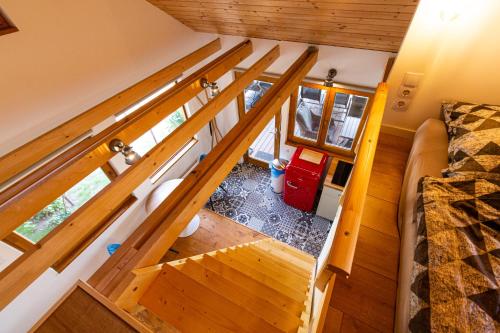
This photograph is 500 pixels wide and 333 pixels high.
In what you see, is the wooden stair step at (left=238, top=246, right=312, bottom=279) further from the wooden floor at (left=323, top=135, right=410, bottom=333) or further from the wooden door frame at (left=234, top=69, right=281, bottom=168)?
the wooden door frame at (left=234, top=69, right=281, bottom=168)

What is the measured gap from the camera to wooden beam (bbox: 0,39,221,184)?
→ 140cm

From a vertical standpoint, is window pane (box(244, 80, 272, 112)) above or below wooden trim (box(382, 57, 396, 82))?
above

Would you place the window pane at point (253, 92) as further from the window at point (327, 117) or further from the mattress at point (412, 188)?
the mattress at point (412, 188)

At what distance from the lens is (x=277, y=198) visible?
368cm

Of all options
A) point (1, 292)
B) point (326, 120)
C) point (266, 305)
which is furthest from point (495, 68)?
point (1, 292)

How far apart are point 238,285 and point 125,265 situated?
2.35 feet

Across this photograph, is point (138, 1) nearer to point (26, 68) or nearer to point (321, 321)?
point (26, 68)

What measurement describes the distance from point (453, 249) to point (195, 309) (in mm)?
1251

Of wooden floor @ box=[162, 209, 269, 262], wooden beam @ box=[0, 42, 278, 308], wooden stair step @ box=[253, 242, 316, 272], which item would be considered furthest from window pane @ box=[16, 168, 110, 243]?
wooden stair step @ box=[253, 242, 316, 272]

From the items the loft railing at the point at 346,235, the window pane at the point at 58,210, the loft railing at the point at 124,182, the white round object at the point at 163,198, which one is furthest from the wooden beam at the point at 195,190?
the white round object at the point at 163,198

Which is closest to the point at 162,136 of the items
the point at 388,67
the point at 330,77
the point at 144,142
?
the point at 144,142

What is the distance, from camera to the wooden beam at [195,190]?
100 centimetres

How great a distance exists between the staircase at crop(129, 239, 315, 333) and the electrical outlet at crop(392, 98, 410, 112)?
179 cm

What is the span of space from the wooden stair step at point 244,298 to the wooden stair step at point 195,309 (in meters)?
0.07
